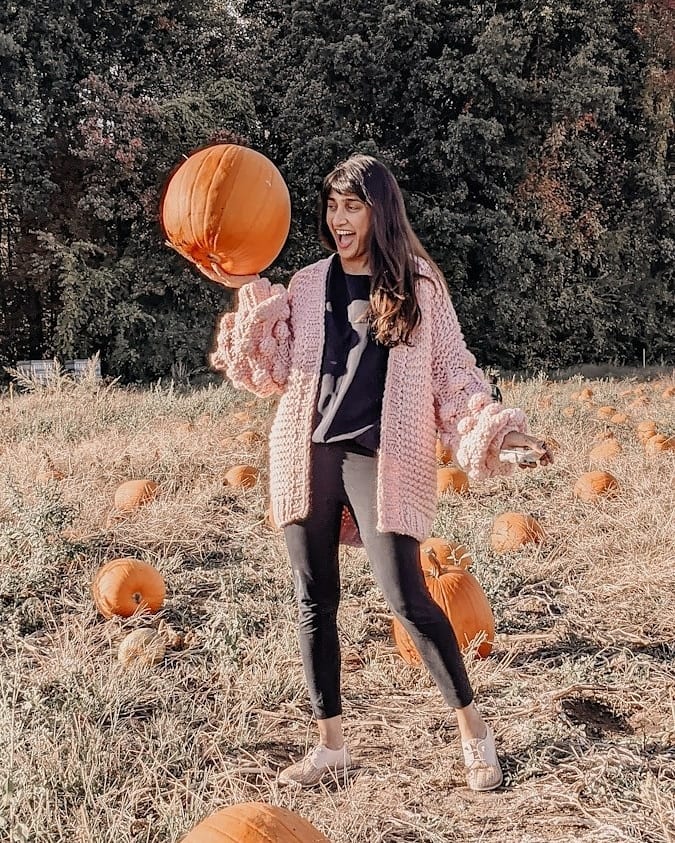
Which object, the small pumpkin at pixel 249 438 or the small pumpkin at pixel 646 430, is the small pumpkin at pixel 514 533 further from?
the small pumpkin at pixel 646 430

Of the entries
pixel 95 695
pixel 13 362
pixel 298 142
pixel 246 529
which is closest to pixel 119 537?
pixel 246 529

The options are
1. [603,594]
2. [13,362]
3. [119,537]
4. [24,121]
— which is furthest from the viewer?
[13,362]

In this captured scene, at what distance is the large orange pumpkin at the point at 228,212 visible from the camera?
8.77 feet

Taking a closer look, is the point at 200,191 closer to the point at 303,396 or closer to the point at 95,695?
the point at 303,396

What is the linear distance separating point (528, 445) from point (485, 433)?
0.12 m

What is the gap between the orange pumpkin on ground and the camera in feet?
10.8

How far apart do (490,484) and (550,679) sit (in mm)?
2333

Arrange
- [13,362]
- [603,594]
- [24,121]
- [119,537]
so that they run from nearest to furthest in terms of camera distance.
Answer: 1. [603,594]
2. [119,537]
3. [24,121]
4. [13,362]

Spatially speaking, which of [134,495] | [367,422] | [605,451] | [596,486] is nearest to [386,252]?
[367,422]

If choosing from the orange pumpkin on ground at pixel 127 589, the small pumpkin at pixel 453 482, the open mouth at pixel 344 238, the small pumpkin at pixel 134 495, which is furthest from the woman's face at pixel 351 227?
the small pumpkin at pixel 453 482

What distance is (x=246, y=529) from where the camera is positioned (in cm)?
432

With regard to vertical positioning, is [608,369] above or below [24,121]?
below

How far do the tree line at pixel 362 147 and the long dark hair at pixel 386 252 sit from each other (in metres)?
9.61

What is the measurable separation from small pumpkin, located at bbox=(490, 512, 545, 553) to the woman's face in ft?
6.77
